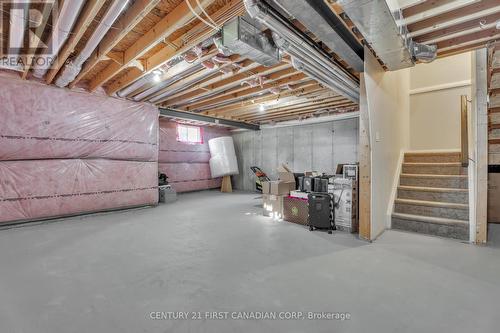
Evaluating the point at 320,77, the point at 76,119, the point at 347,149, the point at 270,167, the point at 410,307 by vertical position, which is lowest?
the point at 410,307

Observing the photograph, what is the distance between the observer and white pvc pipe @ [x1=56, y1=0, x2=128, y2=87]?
84.1 inches

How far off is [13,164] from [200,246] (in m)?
3.66

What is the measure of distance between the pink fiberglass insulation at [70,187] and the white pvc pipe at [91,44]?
1556 mm

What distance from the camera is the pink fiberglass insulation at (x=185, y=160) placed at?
755 centimetres

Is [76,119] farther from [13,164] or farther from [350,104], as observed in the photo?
[350,104]

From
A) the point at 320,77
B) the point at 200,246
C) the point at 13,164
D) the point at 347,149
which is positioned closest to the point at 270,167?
the point at 347,149

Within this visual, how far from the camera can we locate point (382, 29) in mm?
2195

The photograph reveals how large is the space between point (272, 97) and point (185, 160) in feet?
14.0

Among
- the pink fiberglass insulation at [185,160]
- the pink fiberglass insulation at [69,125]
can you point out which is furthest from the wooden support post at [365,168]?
the pink fiberglass insulation at [185,160]

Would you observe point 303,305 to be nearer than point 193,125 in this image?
Yes

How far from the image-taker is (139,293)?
6.03ft

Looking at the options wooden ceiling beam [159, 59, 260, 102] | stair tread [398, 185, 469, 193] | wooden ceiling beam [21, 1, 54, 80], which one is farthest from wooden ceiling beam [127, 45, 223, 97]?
stair tread [398, 185, 469, 193]

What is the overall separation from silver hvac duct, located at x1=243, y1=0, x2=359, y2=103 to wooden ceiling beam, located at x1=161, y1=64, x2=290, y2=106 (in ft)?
2.04

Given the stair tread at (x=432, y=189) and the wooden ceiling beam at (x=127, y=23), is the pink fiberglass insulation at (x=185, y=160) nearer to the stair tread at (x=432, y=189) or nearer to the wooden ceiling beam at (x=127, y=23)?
the wooden ceiling beam at (x=127, y=23)
